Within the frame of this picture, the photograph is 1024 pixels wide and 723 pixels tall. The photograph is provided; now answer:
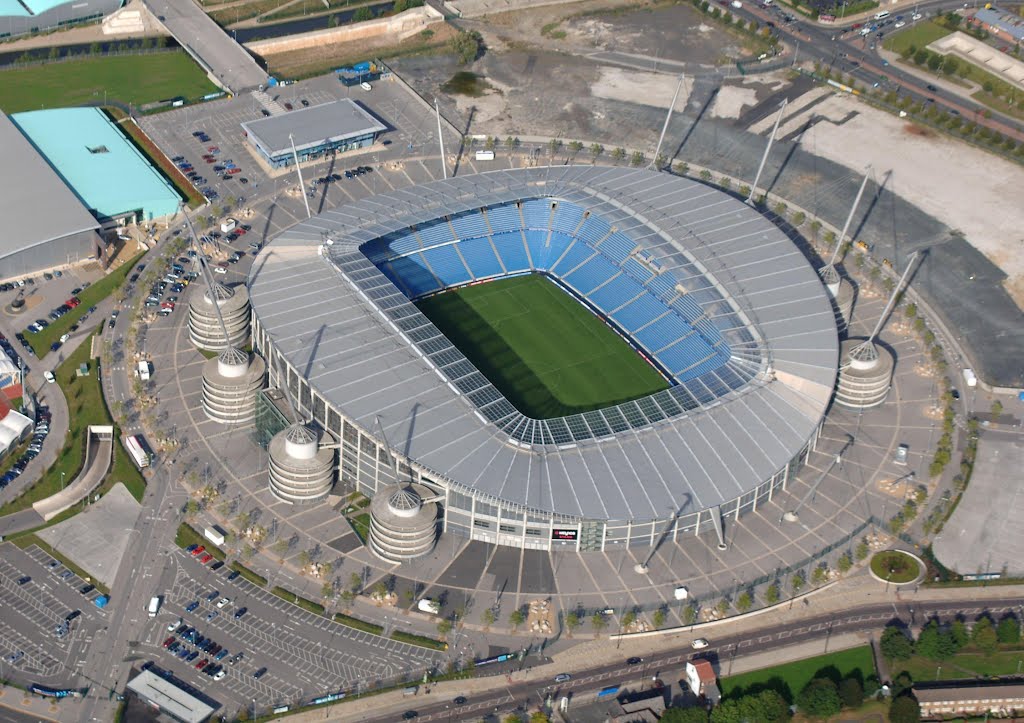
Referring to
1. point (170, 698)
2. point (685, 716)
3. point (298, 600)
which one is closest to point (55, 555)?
point (170, 698)

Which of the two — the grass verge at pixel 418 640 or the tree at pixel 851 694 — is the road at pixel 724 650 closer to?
the grass verge at pixel 418 640

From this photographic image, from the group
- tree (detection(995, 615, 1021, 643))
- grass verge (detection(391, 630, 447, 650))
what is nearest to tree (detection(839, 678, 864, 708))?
tree (detection(995, 615, 1021, 643))

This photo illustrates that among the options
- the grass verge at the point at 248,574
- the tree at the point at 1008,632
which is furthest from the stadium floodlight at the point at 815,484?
the grass verge at the point at 248,574

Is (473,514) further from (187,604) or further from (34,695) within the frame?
(34,695)

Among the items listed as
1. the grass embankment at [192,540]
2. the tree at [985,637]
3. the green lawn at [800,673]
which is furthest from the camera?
the grass embankment at [192,540]

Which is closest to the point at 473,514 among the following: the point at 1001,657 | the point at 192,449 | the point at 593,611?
the point at 593,611

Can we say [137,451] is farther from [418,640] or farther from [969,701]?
[969,701]
